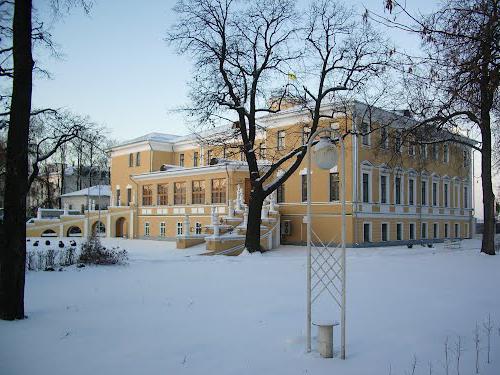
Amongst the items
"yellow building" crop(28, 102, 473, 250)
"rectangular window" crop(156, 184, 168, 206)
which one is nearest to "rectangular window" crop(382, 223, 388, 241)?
"yellow building" crop(28, 102, 473, 250)

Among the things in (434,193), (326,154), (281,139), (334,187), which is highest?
(281,139)

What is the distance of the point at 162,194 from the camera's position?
4169 centimetres

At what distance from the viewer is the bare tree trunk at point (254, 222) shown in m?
23.9

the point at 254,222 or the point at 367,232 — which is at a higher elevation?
the point at 254,222

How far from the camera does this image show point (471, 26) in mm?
5645

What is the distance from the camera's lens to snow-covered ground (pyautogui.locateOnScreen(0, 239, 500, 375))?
6.23m

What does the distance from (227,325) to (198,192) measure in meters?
29.9

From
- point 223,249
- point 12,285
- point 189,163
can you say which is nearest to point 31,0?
point 12,285

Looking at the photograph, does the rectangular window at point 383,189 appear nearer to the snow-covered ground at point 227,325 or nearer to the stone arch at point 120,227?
the snow-covered ground at point 227,325

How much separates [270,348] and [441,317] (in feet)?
12.7

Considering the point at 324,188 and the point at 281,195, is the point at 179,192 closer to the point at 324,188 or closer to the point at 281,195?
the point at 281,195

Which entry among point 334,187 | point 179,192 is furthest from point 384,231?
point 179,192

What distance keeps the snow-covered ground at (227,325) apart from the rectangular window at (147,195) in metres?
28.4

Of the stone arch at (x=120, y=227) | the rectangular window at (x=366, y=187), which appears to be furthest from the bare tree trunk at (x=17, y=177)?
the stone arch at (x=120, y=227)
